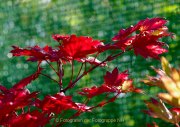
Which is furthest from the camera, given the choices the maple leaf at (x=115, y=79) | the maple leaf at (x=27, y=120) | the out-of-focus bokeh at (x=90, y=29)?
the out-of-focus bokeh at (x=90, y=29)

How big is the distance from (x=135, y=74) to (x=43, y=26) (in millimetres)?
606

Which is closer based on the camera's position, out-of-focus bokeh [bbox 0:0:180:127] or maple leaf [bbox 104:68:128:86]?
maple leaf [bbox 104:68:128:86]

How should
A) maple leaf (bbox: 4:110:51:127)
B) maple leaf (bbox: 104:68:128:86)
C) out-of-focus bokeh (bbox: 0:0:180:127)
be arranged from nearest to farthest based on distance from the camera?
maple leaf (bbox: 4:110:51:127)
maple leaf (bbox: 104:68:128:86)
out-of-focus bokeh (bbox: 0:0:180:127)

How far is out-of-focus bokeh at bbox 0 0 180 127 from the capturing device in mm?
1944

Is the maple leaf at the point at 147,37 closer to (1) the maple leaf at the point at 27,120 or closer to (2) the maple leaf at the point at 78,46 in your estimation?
(2) the maple leaf at the point at 78,46

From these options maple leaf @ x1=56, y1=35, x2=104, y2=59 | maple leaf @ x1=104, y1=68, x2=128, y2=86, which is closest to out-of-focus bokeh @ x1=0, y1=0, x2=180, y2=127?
maple leaf @ x1=104, y1=68, x2=128, y2=86

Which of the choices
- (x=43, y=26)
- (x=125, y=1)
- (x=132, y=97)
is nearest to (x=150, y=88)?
(x=132, y=97)

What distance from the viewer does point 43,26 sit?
2.24 meters

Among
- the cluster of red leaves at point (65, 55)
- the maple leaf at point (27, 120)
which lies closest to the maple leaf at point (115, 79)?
the cluster of red leaves at point (65, 55)

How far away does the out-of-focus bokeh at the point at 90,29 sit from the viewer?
194 cm

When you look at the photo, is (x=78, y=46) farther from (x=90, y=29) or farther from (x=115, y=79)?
(x=90, y=29)

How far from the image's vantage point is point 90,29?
2.10 m

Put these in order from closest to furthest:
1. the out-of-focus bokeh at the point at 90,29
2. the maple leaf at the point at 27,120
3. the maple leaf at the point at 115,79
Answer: the maple leaf at the point at 27,120, the maple leaf at the point at 115,79, the out-of-focus bokeh at the point at 90,29

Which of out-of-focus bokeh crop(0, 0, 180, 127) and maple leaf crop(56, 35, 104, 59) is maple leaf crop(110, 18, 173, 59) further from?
out-of-focus bokeh crop(0, 0, 180, 127)
